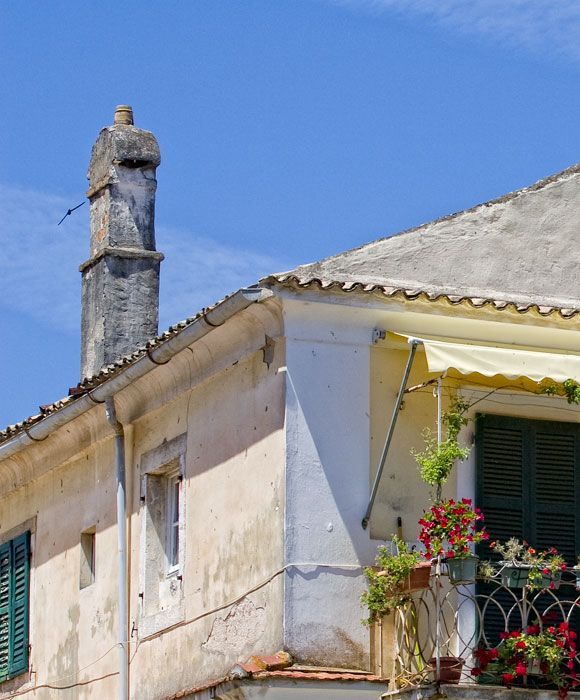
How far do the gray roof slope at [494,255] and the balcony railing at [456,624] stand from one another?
2216mm

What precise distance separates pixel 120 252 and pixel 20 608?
3819 millimetres

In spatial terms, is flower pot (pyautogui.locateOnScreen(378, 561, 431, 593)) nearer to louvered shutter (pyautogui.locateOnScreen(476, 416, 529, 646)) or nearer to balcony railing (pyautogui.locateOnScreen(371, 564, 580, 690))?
balcony railing (pyautogui.locateOnScreen(371, 564, 580, 690))

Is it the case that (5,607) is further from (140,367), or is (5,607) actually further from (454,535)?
(454,535)

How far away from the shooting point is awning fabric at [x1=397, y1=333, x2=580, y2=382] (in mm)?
14312

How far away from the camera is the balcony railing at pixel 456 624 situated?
13.9 meters

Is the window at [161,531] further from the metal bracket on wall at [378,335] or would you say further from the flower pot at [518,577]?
the flower pot at [518,577]

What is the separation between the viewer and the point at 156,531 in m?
16.7

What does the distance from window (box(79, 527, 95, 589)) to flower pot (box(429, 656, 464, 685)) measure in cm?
479

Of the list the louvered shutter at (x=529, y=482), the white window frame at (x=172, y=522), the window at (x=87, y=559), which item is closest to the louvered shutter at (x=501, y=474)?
the louvered shutter at (x=529, y=482)

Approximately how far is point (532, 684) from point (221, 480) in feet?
10.0

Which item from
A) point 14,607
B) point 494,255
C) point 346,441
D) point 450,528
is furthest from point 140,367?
point 14,607

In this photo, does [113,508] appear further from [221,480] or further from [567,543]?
[567,543]

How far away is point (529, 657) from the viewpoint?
45.1 feet

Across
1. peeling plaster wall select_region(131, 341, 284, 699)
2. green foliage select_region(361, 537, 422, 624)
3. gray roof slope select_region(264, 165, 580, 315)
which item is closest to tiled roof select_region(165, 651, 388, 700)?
peeling plaster wall select_region(131, 341, 284, 699)
